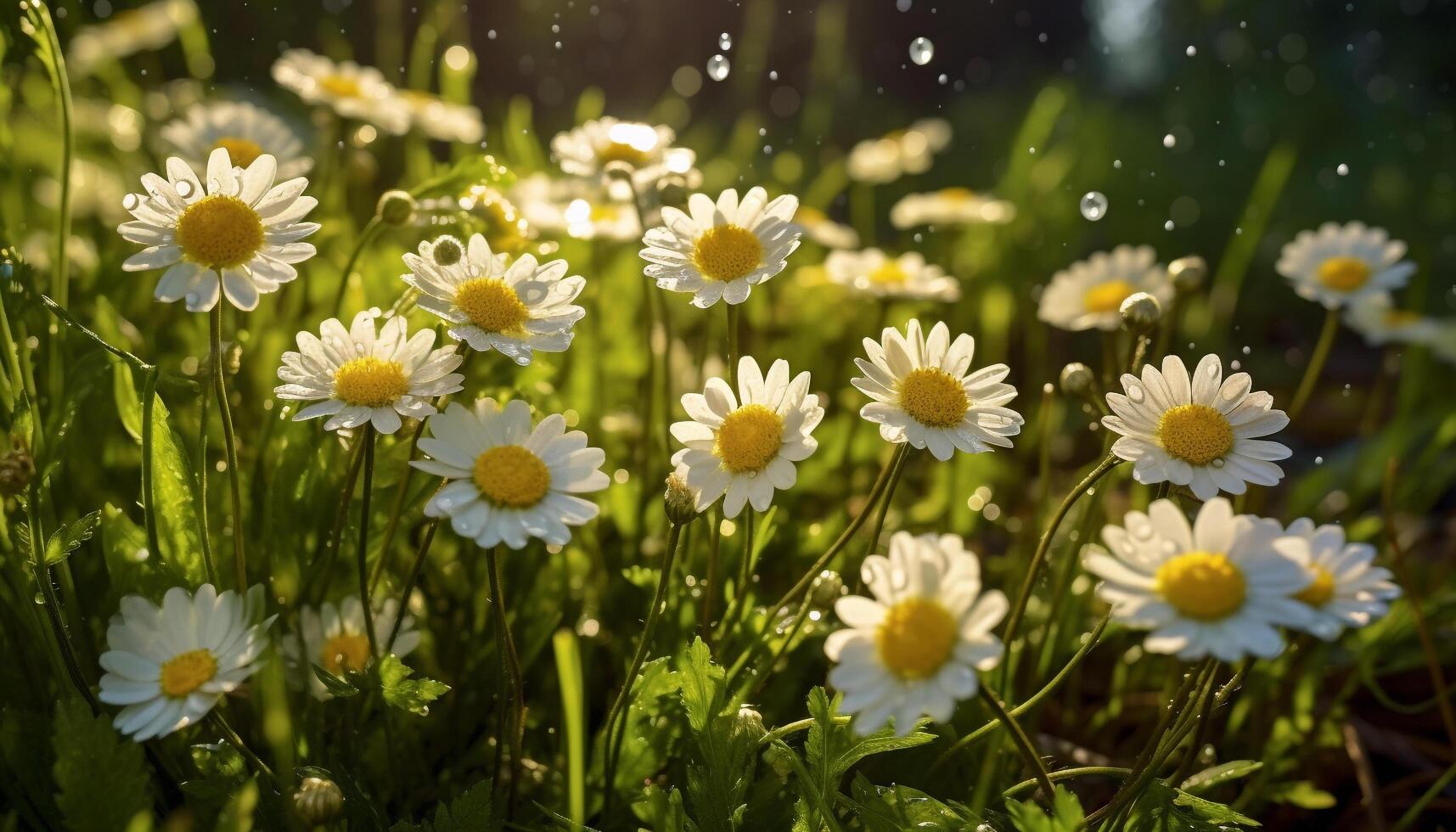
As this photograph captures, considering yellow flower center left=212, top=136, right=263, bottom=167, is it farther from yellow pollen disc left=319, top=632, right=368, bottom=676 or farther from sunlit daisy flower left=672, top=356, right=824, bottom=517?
sunlit daisy flower left=672, top=356, right=824, bottom=517

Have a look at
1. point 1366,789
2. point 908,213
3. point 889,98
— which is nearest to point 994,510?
point 1366,789

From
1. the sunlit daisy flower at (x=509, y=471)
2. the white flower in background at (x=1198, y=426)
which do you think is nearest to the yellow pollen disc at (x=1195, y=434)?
the white flower in background at (x=1198, y=426)

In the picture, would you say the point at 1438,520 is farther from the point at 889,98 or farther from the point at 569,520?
the point at 889,98

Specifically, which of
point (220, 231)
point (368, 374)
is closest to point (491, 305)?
point (368, 374)

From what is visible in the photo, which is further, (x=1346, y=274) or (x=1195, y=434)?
(x=1346, y=274)

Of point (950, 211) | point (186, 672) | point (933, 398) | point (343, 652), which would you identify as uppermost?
point (950, 211)

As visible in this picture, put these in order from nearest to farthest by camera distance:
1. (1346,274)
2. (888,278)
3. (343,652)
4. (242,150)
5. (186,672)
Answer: (186,672)
(343,652)
(242,150)
(1346,274)
(888,278)

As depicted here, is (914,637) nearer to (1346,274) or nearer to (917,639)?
(917,639)
